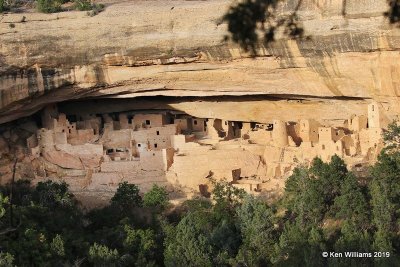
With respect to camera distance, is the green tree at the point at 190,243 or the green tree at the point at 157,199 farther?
the green tree at the point at 157,199

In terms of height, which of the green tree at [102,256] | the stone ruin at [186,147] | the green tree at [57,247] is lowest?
the green tree at [102,256]

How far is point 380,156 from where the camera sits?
1477 cm

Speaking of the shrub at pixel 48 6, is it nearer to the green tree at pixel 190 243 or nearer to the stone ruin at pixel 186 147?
the stone ruin at pixel 186 147

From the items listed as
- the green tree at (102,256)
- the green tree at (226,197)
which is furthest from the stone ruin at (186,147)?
the green tree at (102,256)

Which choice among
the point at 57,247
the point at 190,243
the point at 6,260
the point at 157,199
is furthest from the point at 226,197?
the point at 6,260

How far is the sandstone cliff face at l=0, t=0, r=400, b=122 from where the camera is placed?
569 inches

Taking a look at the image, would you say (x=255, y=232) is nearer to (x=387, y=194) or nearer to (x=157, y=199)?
(x=387, y=194)

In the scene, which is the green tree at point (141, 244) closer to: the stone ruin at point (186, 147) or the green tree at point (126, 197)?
the green tree at point (126, 197)

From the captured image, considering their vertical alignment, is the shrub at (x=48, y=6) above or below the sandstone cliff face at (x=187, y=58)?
above

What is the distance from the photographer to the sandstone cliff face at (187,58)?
14.5 metres

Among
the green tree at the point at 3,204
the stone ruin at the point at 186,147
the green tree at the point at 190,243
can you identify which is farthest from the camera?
the stone ruin at the point at 186,147
